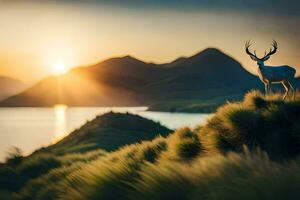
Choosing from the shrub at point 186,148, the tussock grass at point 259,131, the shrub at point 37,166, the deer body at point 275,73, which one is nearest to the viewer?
the tussock grass at point 259,131

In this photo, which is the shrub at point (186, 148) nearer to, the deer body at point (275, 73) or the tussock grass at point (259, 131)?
the tussock grass at point (259, 131)

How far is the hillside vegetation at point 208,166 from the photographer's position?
21.7ft

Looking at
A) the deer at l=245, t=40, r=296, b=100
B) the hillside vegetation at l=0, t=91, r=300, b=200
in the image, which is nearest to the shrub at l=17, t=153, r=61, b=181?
the hillside vegetation at l=0, t=91, r=300, b=200

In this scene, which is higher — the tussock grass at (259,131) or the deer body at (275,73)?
the deer body at (275,73)

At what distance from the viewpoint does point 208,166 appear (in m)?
7.30

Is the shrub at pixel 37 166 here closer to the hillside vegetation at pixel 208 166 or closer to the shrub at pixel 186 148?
the hillside vegetation at pixel 208 166

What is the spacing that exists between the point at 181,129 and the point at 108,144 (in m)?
19.2

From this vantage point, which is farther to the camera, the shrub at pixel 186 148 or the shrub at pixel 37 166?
the shrub at pixel 37 166

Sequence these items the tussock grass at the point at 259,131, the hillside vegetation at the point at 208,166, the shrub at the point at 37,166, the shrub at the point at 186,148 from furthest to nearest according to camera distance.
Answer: the shrub at the point at 37,166, the shrub at the point at 186,148, the tussock grass at the point at 259,131, the hillside vegetation at the point at 208,166

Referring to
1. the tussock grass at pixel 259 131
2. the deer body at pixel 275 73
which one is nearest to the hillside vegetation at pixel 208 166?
the tussock grass at pixel 259 131

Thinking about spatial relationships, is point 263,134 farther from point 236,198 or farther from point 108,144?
point 108,144

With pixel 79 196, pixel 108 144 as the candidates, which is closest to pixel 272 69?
pixel 79 196

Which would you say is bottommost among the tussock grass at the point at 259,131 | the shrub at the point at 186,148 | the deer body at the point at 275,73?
the shrub at the point at 186,148

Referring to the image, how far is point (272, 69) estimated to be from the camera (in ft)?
61.5
